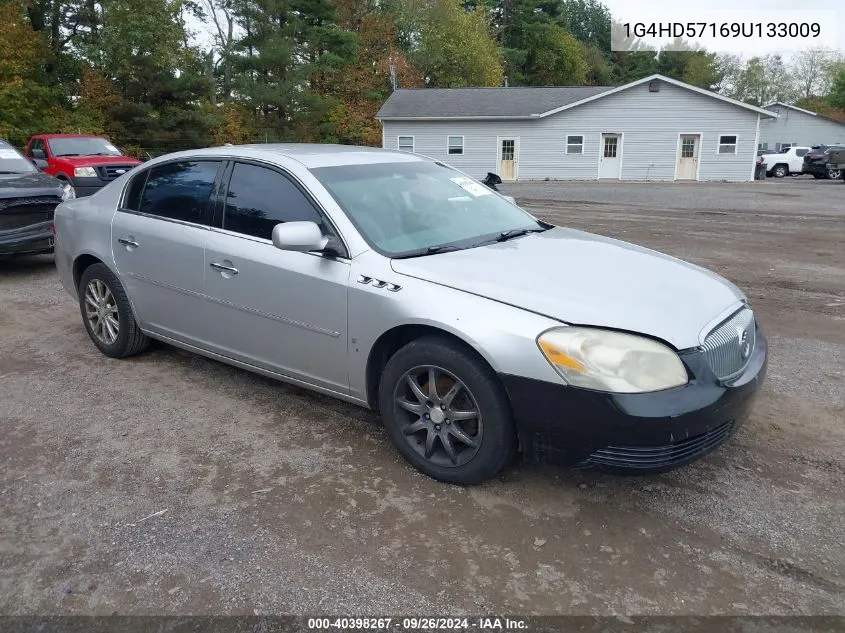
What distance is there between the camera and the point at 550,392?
294cm

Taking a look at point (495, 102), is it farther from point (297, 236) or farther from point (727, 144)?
point (297, 236)

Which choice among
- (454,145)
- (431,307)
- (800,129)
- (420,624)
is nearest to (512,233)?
(431,307)

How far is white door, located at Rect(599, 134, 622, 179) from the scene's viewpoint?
31.6 m

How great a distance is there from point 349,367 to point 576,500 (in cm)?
132

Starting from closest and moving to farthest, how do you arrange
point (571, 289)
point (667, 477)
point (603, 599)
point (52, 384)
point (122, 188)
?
point (603, 599) < point (571, 289) < point (667, 477) < point (52, 384) < point (122, 188)

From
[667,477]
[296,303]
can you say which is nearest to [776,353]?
[667,477]

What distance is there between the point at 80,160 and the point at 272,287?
1331cm

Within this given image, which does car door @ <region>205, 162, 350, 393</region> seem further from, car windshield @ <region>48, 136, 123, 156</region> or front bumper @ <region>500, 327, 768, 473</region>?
car windshield @ <region>48, 136, 123, 156</region>

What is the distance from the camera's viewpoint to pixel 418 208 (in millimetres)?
4113

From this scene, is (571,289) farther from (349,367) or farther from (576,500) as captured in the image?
(349,367)

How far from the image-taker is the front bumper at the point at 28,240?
7996 mm

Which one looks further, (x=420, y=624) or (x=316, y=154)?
(x=316, y=154)

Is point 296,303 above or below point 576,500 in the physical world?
above

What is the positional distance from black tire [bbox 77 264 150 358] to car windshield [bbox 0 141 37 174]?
492 cm
